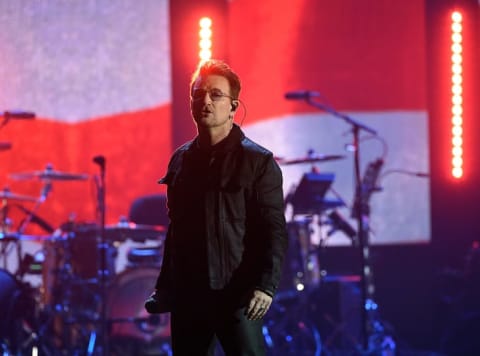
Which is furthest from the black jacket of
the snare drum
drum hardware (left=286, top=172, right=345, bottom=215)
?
the snare drum

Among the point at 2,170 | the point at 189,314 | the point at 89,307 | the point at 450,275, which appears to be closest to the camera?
the point at 189,314

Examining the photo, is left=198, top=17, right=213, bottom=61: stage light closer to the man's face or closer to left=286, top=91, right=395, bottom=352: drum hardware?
left=286, top=91, right=395, bottom=352: drum hardware

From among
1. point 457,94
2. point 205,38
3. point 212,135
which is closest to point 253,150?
point 212,135

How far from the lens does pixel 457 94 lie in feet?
25.8

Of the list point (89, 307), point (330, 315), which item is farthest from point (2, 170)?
point (330, 315)

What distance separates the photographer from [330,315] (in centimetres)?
752

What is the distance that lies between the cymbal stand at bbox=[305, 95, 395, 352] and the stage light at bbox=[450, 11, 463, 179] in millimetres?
1366

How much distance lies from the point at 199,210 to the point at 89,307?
14.1ft

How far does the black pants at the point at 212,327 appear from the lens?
117 inches

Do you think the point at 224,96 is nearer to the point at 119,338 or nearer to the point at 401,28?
the point at 119,338

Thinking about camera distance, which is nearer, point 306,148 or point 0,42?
point 306,148

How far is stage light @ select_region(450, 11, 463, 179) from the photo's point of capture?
7812 mm

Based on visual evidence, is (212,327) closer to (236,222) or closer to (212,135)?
(236,222)

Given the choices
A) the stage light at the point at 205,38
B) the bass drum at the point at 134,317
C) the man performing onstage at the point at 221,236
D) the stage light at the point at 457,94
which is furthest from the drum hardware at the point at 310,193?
the man performing onstage at the point at 221,236
